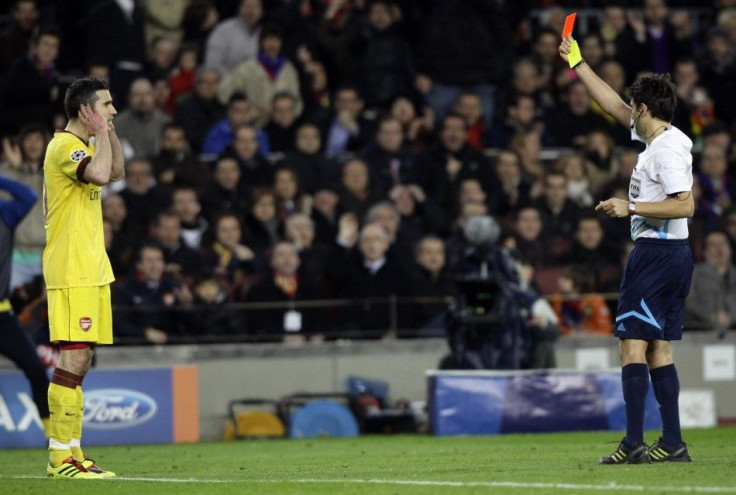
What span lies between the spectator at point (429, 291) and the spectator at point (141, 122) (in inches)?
133

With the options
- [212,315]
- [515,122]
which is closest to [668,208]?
[212,315]

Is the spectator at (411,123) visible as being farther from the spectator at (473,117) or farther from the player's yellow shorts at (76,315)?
the player's yellow shorts at (76,315)

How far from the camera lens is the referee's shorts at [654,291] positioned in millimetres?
8938

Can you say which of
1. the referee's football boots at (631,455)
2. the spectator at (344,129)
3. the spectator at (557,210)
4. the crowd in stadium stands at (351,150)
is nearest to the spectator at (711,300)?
the crowd in stadium stands at (351,150)

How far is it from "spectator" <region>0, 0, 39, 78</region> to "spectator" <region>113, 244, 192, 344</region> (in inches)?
150

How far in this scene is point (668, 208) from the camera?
345 inches

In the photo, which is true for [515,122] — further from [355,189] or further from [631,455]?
[631,455]

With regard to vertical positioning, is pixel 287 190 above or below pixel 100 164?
above

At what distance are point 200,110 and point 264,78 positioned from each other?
97 centimetres

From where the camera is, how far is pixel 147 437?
1427cm

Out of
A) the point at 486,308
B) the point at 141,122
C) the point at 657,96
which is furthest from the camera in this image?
the point at 141,122

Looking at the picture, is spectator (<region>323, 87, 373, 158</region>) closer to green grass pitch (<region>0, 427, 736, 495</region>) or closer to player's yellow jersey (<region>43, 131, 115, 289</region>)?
green grass pitch (<region>0, 427, 736, 495</region>)

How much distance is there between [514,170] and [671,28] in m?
4.66

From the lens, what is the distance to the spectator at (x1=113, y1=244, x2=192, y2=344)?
14.6 metres
